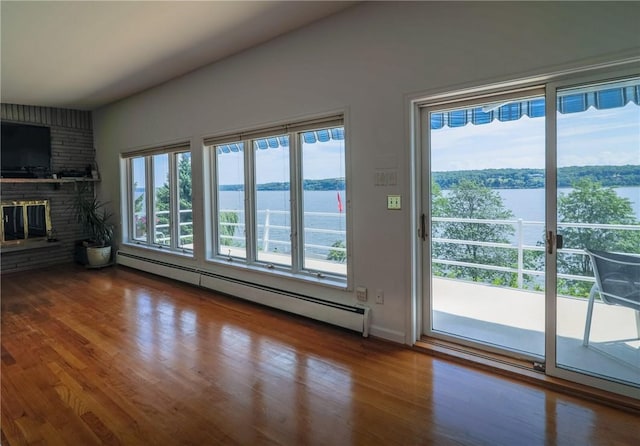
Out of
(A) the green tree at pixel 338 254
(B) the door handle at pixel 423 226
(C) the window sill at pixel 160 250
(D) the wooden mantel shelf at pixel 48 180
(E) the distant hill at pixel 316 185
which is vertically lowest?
(C) the window sill at pixel 160 250

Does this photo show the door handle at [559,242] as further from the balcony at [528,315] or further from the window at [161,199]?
the window at [161,199]

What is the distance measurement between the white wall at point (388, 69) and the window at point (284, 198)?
0.70ft

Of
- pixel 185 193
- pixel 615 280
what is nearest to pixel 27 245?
pixel 185 193

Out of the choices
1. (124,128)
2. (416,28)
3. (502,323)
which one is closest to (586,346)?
(502,323)

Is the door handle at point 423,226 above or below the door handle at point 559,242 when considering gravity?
above

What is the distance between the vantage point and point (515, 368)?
2465 mm

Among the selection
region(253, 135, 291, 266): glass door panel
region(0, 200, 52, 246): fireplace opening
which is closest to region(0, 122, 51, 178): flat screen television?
region(0, 200, 52, 246): fireplace opening

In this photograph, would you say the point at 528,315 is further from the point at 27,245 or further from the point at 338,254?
the point at 27,245

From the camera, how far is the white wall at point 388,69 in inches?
85.9

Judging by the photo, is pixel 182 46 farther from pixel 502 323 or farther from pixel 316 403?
pixel 502 323

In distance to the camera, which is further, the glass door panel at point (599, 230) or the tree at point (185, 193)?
the tree at point (185, 193)

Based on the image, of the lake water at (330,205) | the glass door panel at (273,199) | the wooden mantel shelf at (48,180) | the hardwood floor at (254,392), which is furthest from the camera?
the wooden mantel shelf at (48,180)

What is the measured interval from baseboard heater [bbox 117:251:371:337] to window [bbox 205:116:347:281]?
280 millimetres

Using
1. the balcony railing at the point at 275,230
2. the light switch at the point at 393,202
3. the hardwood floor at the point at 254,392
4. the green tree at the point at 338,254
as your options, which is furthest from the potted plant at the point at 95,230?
the light switch at the point at 393,202
